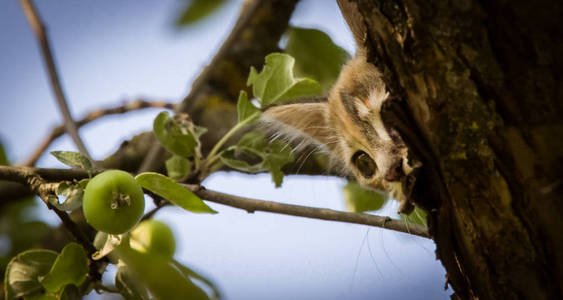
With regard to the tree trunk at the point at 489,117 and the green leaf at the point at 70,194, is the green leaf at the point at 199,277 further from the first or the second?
the tree trunk at the point at 489,117

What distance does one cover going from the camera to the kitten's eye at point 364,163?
4.17ft

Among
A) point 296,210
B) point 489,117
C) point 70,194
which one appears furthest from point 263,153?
point 489,117

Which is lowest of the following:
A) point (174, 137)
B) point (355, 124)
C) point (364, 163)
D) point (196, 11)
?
point (364, 163)

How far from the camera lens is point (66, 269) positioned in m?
0.77

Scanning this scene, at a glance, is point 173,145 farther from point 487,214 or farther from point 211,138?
point 487,214

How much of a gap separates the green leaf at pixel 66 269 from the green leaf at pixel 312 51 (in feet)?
2.48

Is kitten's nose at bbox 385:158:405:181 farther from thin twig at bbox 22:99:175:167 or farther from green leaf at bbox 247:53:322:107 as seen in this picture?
thin twig at bbox 22:99:175:167

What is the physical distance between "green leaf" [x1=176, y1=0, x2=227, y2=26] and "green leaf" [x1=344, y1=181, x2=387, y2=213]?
2.28ft

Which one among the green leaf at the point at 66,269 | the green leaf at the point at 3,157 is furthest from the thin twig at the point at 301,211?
the green leaf at the point at 3,157

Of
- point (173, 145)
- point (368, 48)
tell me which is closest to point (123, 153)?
point (173, 145)

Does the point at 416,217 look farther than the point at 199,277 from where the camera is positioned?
Yes

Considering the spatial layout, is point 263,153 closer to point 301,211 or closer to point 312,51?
point 301,211

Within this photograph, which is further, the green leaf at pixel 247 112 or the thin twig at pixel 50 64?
the thin twig at pixel 50 64

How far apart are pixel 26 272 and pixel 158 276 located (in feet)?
1.33
